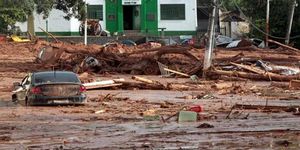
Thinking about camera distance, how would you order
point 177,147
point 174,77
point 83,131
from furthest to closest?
point 174,77 → point 83,131 → point 177,147

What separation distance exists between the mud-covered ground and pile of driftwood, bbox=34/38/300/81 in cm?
728

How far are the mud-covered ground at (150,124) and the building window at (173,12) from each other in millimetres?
54819

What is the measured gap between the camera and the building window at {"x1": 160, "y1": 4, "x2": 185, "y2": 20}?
282ft

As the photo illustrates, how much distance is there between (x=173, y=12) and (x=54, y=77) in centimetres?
6227

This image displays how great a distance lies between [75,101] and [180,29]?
62343 millimetres

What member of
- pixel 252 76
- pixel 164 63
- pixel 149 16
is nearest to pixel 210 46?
pixel 252 76

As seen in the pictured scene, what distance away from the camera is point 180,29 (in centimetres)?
Result: 8612

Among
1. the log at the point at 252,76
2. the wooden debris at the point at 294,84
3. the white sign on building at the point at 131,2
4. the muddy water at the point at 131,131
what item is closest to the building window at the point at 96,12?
the white sign on building at the point at 131,2

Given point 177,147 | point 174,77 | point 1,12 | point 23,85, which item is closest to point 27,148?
point 177,147

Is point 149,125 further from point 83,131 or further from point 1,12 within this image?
point 1,12

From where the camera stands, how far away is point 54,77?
24547mm

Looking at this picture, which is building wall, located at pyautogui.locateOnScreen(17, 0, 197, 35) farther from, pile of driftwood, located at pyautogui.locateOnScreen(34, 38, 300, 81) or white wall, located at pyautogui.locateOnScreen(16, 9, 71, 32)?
pile of driftwood, located at pyautogui.locateOnScreen(34, 38, 300, 81)

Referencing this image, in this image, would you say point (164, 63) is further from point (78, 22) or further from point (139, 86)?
→ point (78, 22)

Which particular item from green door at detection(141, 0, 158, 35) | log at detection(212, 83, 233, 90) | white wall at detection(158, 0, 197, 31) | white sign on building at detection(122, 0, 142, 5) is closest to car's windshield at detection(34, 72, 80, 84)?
log at detection(212, 83, 233, 90)
